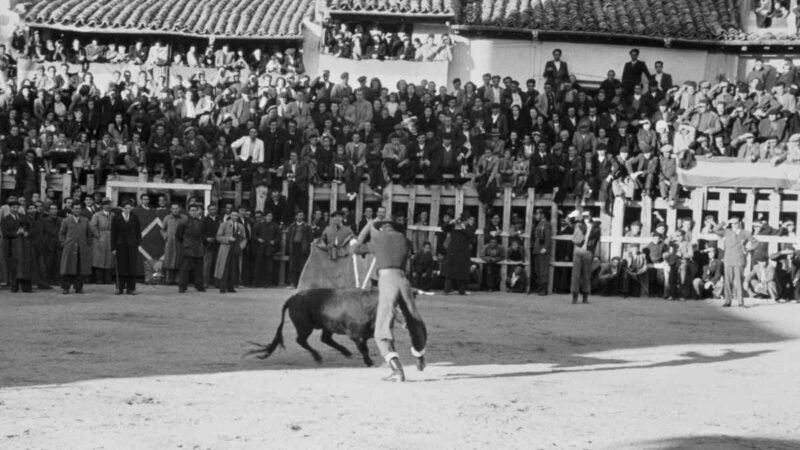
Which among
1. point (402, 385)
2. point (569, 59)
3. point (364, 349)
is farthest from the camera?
point (569, 59)

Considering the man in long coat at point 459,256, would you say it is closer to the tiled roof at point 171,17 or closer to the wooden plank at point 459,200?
the wooden plank at point 459,200

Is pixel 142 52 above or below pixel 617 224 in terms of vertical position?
above

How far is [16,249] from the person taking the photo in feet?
91.6

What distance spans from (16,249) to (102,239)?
1732mm

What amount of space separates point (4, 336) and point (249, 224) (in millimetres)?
10026

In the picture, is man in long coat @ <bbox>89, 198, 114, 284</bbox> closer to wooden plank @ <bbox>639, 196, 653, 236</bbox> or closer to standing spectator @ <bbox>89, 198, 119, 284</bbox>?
standing spectator @ <bbox>89, 198, 119, 284</bbox>

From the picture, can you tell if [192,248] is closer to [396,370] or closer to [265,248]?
[265,248]

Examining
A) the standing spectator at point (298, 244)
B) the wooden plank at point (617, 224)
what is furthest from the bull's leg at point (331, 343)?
the wooden plank at point (617, 224)

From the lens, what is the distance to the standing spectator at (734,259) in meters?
28.8

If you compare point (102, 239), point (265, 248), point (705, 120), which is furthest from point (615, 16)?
point (102, 239)

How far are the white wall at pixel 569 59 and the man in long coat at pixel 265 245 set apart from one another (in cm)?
899

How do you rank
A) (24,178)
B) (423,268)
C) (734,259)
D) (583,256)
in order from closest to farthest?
1. (734,259)
2. (583,256)
3. (423,268)
4. (24,178)

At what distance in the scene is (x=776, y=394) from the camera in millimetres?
18094

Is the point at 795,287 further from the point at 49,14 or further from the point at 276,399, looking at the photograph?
the point at 49,14
